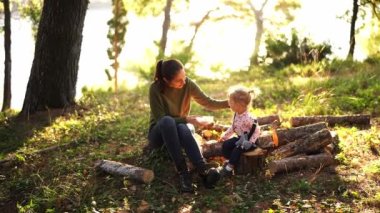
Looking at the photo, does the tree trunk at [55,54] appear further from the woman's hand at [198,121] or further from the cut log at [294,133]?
the cut log at [294,133]

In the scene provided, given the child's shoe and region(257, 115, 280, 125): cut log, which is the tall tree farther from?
the child's shoe

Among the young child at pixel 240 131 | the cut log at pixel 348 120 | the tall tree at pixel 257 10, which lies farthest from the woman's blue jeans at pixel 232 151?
the tall tree at pixel 257 10

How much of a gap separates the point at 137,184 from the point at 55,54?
4405mm

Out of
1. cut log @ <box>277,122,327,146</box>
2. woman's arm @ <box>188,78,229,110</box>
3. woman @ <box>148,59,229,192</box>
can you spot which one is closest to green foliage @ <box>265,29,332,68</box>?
cut log @ <box>277,122,327,146</box>

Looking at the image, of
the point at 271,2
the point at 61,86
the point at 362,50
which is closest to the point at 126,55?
the point at 271,2

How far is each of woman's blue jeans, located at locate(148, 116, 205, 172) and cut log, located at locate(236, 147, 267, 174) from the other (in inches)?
24.3

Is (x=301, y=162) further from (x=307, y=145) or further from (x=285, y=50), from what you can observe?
(x=285, y=50)

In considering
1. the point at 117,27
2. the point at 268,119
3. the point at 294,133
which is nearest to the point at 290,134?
the point at 294,133

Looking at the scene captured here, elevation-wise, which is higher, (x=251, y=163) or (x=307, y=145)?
(x=307, y=145)

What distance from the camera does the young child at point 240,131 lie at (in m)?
5.59

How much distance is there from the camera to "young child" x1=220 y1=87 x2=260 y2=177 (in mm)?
5594

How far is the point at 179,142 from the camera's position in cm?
555

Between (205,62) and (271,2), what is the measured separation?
6.22 m

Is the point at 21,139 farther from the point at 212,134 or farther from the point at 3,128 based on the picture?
the point at 212,134
